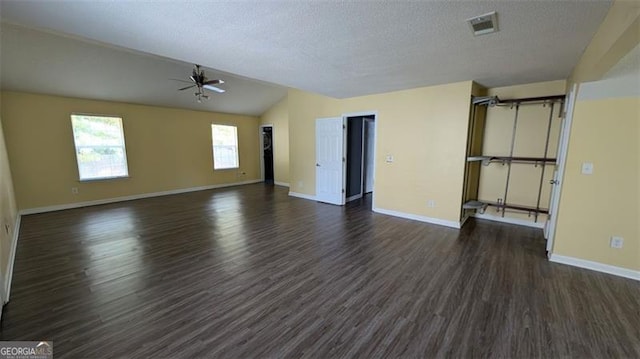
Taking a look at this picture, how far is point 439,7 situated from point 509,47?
130 cm

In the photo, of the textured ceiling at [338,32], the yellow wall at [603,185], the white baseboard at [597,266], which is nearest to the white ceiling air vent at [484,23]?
the textured ceiling at [338,32]

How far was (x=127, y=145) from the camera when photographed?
6.24 metres

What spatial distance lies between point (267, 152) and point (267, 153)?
4 centimetres

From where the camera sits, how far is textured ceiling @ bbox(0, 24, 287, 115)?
12.4 ft

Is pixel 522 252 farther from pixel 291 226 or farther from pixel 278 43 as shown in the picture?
pixel 278 43

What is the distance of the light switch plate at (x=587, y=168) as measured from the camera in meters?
2.83

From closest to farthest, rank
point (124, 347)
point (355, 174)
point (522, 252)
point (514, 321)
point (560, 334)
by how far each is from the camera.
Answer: point (124, 347) < point (560, 334) < point (514, 321) < point (522, 252) < point (355, 174)

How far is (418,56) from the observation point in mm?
2844

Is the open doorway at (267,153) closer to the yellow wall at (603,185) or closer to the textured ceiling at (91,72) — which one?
the textured ceiling at (91,72)

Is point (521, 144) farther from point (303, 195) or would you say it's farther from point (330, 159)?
point (303, 195)

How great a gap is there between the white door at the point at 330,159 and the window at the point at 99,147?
4.86 m

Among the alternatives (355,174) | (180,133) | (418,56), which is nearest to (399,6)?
(418,56)

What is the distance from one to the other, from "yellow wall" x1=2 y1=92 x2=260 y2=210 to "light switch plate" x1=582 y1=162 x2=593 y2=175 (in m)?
8.30

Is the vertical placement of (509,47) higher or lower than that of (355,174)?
higher
